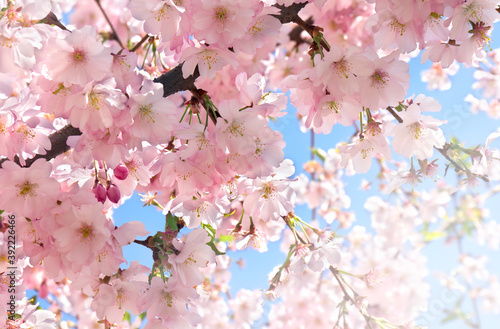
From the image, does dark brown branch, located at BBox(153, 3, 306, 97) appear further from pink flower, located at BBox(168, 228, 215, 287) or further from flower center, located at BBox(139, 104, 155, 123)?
pink flower, located at BBox(168, 228, 215, 287)

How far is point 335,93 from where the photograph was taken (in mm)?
951

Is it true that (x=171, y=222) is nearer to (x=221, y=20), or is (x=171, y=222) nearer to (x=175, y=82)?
(x=175, y=82)

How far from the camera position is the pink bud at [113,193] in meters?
1.06

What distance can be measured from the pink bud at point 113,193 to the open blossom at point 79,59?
1.03 ft

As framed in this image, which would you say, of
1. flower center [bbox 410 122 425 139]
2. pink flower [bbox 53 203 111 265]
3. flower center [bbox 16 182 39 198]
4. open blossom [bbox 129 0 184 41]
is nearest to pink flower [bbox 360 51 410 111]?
flower center [bbox 410 122 425 139]

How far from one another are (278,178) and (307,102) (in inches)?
8.6

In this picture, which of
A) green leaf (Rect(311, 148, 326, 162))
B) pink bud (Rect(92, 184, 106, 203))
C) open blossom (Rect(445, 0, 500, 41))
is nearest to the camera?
open blossom (Rect(445, 0, 500, 41))

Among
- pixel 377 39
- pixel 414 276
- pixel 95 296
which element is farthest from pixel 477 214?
pixel 95 296

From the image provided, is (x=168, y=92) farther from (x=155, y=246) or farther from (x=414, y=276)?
(x=414, y=276)

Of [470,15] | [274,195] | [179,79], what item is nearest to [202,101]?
[179,79]

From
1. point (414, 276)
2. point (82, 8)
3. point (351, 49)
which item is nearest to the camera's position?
point (351, 49)

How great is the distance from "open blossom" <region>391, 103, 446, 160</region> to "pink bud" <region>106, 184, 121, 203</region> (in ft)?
2.50

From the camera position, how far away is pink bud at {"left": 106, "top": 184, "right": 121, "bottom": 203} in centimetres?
106

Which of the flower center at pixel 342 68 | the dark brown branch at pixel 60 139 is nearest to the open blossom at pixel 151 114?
the dark brown branch at pixel 60 139
